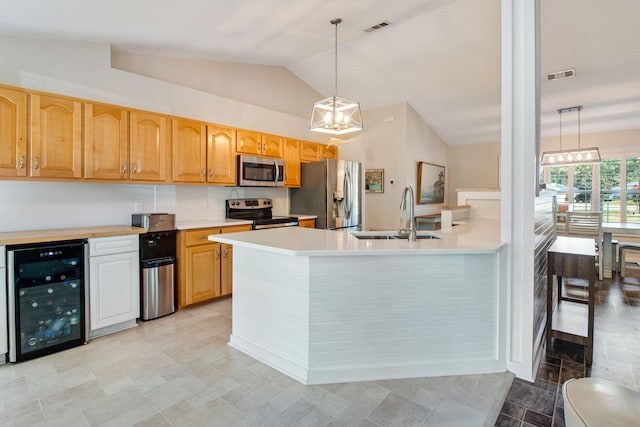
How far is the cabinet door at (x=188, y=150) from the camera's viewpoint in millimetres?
3582

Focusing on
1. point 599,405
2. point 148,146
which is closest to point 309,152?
point 148,146

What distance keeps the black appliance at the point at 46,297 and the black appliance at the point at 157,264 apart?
504 mm

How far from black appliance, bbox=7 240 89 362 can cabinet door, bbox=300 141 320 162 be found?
3187 mm

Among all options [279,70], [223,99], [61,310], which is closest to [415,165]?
[279,70]

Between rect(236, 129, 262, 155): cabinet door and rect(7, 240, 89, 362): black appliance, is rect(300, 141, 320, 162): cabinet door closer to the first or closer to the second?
rect(236, 129, 262, 155): cabinet door

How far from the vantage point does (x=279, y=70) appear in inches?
205

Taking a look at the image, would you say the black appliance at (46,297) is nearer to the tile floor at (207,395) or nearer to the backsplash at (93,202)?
the tile floor at (207,395)

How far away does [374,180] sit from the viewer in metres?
5.96

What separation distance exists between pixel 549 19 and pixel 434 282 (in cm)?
313

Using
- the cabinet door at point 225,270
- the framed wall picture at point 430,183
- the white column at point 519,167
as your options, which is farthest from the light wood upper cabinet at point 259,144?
the white column at point 519,167

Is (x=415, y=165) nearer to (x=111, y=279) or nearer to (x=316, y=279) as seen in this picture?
(x=316, y=279)

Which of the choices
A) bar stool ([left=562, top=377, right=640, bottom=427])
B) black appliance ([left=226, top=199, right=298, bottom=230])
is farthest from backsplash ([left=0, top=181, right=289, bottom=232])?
bar stool ([left=562, top=377, right=640, bottom=427])

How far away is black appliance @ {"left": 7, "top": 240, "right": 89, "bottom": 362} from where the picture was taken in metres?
2.36

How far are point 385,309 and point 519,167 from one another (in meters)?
1.30
